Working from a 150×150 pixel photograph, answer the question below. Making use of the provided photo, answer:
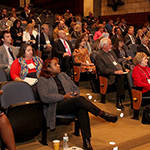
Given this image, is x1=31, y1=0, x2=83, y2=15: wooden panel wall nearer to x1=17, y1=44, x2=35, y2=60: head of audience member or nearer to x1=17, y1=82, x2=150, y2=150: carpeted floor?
x1=17, y1=44, x2=35, y2=60: head of audience member

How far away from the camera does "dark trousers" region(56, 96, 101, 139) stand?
2352 millimetres

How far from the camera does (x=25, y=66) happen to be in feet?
10.3

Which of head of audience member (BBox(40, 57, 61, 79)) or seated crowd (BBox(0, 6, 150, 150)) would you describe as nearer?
seated crowd (BBox(0, 6, 150, 150))

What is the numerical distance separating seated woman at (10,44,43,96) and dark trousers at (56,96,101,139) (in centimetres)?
80

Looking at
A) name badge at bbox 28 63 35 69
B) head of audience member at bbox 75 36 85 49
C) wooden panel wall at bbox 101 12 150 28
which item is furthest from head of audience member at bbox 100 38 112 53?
wooden panel wall at bbox 101 12 150 28

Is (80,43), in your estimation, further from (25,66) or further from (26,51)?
(25,66)

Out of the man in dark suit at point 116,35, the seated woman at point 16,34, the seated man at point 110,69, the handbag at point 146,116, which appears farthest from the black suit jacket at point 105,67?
the man in dark suit at point 116,35

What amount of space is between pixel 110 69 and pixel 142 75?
1.55ft

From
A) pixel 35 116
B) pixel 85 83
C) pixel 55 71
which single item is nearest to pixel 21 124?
pixel 35 116

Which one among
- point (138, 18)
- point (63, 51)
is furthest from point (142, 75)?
point (138, 18)

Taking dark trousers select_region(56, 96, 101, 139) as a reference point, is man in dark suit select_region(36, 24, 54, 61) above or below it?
above

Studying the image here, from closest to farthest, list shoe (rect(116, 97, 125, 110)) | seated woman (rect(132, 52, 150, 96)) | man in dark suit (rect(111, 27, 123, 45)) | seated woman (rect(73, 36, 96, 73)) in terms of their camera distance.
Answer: seated woman (rect(132, 52, 150, 96))
shoe (rect(116, 97, 125, 110))
seated woman (rect(73, 36, 96, 73))
man in dark suit (rect(111, 27, 123, 45))

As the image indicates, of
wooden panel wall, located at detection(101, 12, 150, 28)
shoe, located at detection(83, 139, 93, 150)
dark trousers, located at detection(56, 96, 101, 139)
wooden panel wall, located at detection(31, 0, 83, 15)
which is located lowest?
shoe, located at detection(83, 139, 93, 150)

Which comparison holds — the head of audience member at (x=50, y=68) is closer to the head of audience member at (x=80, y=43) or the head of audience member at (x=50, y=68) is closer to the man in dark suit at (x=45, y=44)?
the head of audience member at (x=80, y=43)
